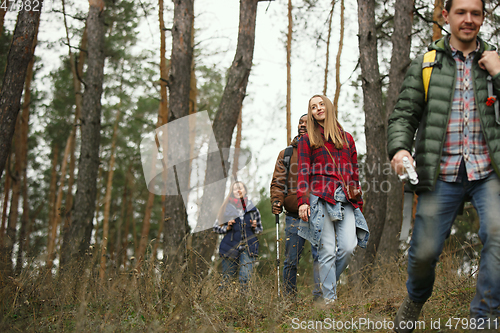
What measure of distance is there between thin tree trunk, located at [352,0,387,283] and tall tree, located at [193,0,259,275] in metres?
1.85

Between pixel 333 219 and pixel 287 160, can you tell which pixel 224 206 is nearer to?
pixel 287 160

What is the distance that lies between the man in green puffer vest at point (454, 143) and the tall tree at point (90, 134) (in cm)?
694

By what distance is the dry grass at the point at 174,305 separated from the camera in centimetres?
273

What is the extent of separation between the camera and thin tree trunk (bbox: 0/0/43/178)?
5.29 meters

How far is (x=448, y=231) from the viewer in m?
2.35

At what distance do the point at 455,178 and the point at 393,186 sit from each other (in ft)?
15.8

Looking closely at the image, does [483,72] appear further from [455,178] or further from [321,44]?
[321,44]

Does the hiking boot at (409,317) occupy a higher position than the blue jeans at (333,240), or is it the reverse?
the blue jeans at (333,240)

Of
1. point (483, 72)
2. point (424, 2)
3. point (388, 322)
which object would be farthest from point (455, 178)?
point (424, 2)

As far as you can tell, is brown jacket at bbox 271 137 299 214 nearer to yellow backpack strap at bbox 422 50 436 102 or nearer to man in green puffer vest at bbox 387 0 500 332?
man in green puffer vest at bbox 387 0 500 332

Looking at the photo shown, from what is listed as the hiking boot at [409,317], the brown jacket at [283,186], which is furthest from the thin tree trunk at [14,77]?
the hiking boot at [409,317]

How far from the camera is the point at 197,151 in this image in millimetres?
15461

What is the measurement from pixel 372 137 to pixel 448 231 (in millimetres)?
4541

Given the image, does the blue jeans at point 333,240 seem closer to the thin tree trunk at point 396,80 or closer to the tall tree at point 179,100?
the tall tree at point 179,100
